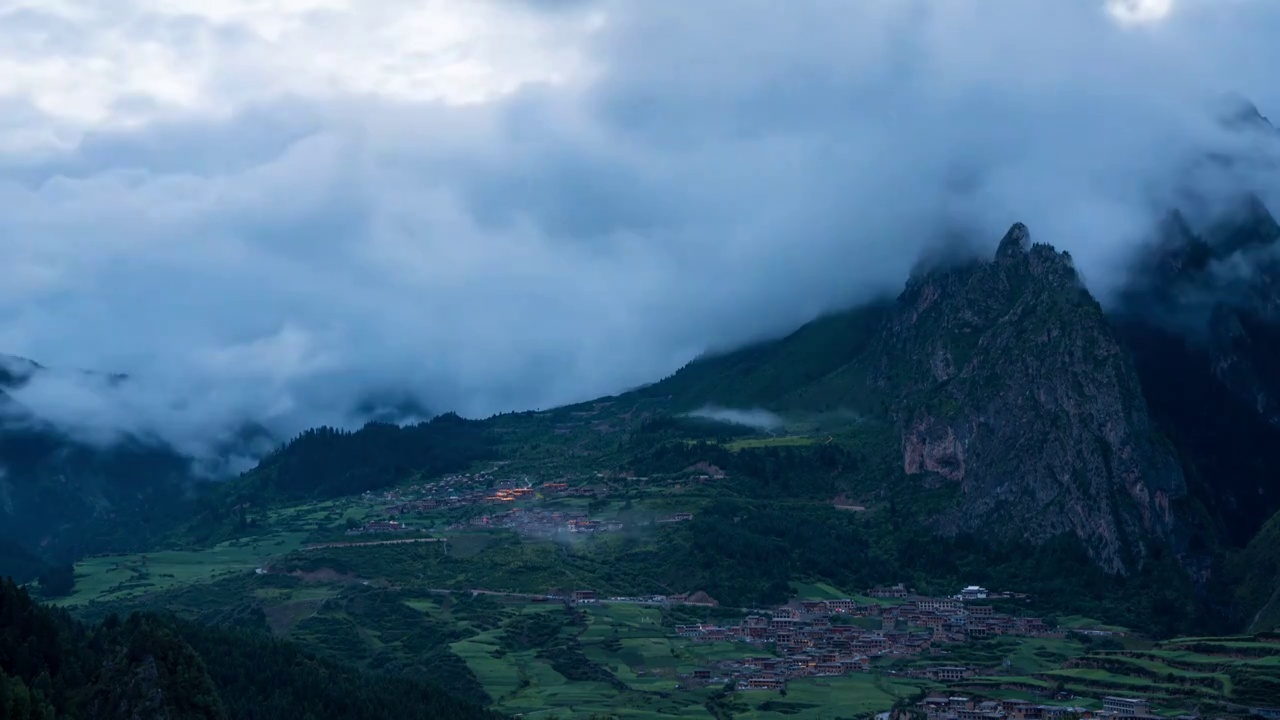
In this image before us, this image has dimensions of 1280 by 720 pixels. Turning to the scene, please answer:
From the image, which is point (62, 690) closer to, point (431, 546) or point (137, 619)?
point (137, 619)

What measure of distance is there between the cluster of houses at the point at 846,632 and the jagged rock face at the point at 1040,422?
50.5 ft

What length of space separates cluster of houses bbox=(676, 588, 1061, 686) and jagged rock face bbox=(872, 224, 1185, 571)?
50.5 ft

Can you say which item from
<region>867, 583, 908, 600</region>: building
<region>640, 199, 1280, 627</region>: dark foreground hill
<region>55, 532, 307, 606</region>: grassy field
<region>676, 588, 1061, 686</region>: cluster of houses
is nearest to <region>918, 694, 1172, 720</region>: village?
<region>676, 588, 1061, 686</region>: cluster of houses

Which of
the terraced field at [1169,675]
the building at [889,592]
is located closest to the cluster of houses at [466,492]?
the building at [889,592]

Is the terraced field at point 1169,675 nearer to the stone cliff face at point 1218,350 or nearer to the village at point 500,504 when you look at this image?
the stone cliff face at point 1218,350

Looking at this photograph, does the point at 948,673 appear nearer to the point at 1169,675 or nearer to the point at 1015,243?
the point at 1169,675

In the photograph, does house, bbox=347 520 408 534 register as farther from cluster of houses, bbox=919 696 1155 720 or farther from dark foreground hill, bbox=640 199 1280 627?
cluster of houses, bbox=919 696 1155 720

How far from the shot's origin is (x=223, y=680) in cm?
8400

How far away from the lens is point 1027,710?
309 ft

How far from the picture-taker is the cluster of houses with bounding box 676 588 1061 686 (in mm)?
109812

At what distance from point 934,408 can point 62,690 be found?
107 metres

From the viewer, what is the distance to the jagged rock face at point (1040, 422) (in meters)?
139

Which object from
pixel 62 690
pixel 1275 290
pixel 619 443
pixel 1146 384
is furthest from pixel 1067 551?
pixel 62 690

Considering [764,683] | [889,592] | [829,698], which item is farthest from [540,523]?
[829,698]
